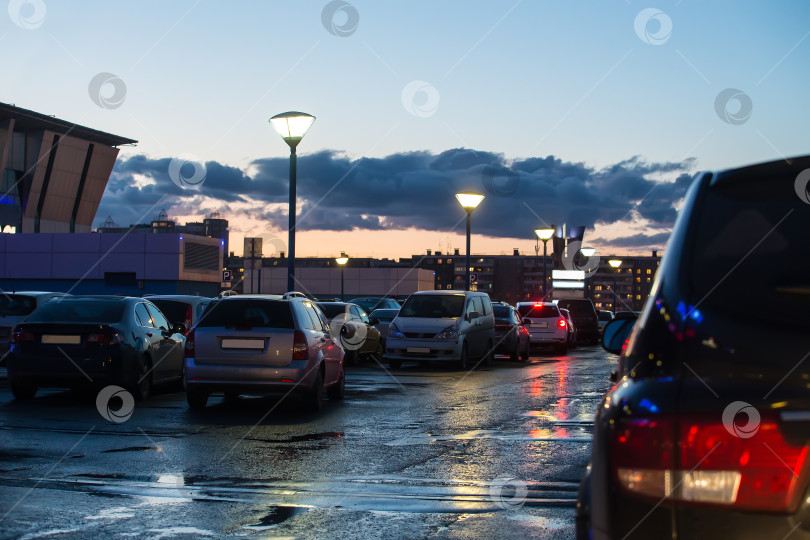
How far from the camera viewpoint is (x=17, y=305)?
59.7ft

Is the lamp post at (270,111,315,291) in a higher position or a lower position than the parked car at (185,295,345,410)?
higher

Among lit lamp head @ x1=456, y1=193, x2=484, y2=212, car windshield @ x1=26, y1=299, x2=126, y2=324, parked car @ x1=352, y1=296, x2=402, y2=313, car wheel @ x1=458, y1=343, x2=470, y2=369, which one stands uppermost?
lit lamp head @ x1=456, y1=193, x2=484, y2=212

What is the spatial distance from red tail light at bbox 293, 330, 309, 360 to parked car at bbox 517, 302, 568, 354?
834 inches

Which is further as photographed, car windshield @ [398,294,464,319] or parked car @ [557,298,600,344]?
parked car @ [557,298,600,344]

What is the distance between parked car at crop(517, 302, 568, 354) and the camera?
3372cm

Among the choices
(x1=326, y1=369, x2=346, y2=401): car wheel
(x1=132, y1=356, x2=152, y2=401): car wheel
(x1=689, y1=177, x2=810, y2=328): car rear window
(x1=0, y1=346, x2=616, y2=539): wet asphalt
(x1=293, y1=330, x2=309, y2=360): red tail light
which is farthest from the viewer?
(x1=326, y1=369, x2=346, y2=401): car wheel

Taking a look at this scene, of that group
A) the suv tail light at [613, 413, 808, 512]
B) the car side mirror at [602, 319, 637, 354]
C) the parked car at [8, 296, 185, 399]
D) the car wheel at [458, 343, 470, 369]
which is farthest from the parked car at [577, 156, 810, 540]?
the car wheel at [458, 343, 470, 369]

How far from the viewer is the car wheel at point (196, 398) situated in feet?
43.0

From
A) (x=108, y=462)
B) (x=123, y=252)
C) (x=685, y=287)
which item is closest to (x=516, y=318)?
(x=108, y=462)

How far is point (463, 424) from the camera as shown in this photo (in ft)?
38.6

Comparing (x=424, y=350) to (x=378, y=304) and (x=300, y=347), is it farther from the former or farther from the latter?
(x=378, y=304)

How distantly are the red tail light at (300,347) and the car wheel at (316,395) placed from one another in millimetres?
451

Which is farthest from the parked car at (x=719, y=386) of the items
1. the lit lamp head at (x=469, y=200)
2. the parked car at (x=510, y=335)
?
the lit lamp head at (x=469, y=200)

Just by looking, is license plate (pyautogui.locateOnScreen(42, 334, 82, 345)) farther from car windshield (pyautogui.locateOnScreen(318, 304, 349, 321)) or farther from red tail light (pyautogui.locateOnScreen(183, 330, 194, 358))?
car windshield (pyautogui.locateOnScreen(318, 304, 349, 321))
